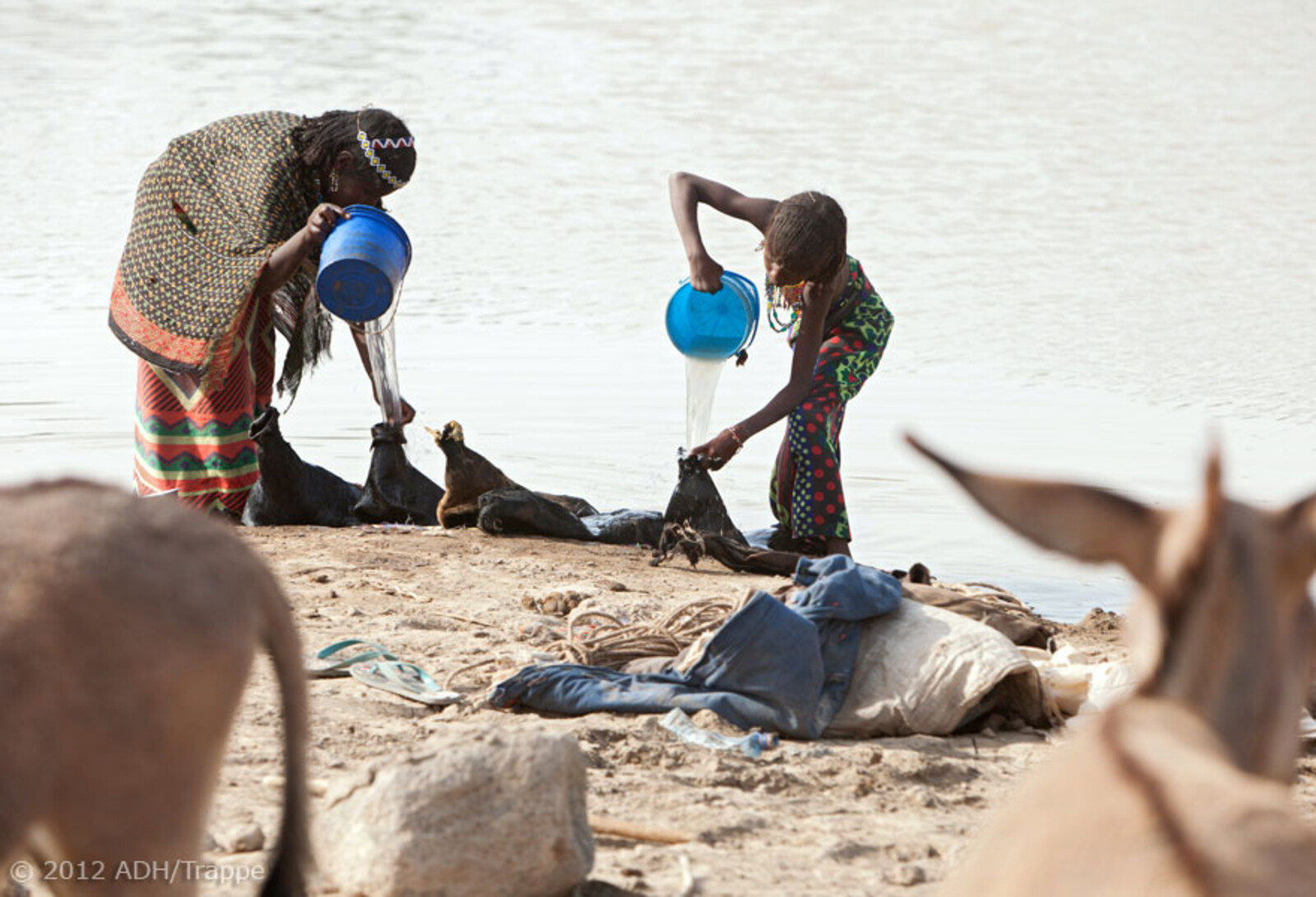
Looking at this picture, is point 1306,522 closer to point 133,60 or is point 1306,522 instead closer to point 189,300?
point 189,300

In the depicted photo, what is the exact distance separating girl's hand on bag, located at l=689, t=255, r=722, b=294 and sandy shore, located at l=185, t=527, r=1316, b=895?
1417 mm

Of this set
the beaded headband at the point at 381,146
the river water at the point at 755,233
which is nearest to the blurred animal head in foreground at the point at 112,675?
the river water at the point at 755,233

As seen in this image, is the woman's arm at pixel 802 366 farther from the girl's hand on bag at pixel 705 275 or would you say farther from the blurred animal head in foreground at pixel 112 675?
the blurred animal head in foreground at pixel 112 675

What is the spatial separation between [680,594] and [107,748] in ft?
14.6

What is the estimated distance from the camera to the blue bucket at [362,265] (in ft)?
21.7

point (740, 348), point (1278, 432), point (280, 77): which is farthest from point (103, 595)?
point (280, 77)

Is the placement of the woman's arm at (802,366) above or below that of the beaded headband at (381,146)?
below

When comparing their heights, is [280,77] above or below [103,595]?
above

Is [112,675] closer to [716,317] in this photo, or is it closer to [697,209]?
[697,209]

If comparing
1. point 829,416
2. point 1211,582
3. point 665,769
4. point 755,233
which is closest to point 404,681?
point 665,769

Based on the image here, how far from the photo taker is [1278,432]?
10.3m

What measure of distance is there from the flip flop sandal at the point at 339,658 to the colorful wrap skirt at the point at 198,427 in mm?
2267

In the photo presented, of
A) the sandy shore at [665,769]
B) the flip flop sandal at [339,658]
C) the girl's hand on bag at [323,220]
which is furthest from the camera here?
the girl's hand on bag at [323,220]

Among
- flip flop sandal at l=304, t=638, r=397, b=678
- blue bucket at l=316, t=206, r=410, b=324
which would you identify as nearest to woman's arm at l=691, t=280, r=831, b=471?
blue bucket at l=316, t=206, r=410, b=324
